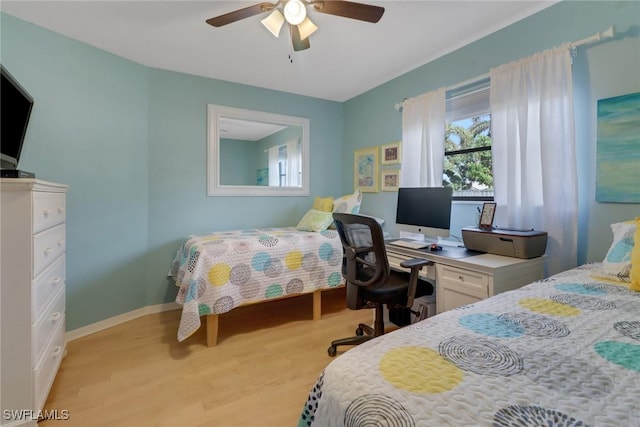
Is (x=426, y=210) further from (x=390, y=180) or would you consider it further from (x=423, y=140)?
(x=390, y=180)

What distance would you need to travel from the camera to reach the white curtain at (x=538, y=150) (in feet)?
6.22

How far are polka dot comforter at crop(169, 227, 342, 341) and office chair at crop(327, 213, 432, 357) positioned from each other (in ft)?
2.25

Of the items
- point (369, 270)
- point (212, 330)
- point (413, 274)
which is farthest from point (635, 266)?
point (212, 330)

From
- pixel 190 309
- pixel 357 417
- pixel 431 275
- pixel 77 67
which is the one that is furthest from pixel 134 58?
pixel 357 417

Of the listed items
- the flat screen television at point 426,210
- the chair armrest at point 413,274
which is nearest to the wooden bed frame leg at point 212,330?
the chair armrest at point 413,274

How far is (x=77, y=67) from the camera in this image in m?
2.46

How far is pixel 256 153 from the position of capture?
3725 mm

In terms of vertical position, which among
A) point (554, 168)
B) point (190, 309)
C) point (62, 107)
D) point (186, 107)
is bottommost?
point (190, 309)

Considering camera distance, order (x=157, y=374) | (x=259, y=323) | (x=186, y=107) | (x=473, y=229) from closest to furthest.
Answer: (x=157, y=374)
(x=473, y=229)
(x=259, y=323)
(x=186, y=107)

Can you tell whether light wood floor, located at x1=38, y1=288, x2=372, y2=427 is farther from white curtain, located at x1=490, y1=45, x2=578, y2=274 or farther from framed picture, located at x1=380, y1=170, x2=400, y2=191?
white curtain, located at x1=490, y1=45, x2=578, y2=274

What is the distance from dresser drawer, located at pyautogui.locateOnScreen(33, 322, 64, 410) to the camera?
1.37 metres

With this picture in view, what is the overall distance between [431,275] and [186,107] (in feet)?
9.71

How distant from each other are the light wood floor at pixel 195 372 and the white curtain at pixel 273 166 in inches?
67.7

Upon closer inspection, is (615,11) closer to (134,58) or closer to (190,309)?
(190,309)
